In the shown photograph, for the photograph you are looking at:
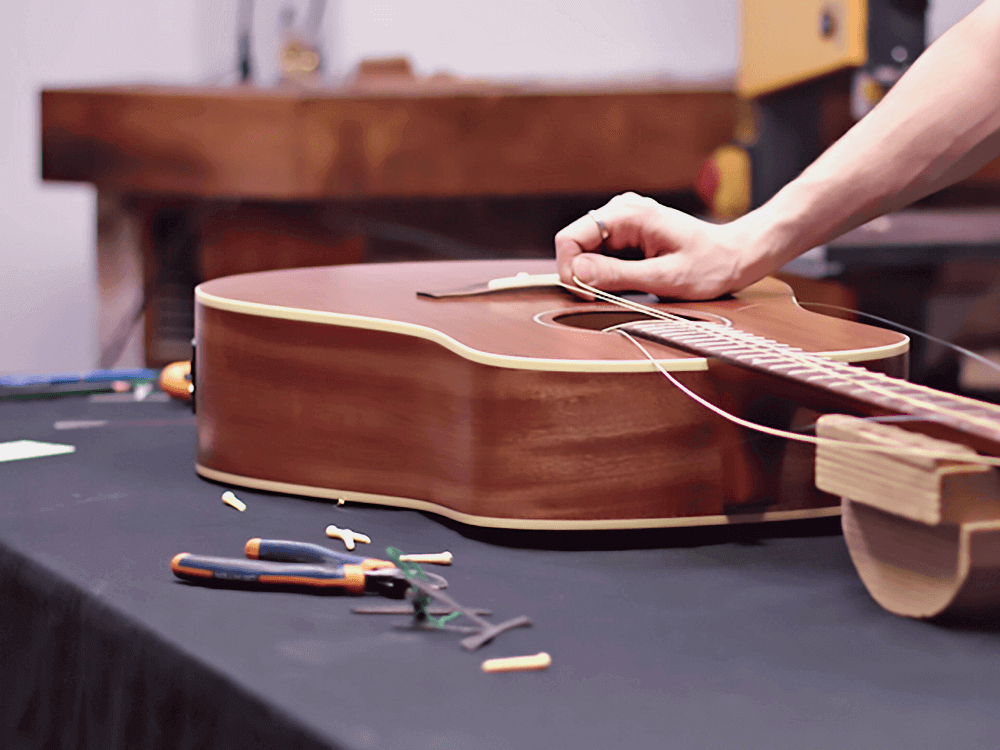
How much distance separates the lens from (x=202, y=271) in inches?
80.8

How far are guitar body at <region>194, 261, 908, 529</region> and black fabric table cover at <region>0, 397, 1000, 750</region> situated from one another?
23 mm

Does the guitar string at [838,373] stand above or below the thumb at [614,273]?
below

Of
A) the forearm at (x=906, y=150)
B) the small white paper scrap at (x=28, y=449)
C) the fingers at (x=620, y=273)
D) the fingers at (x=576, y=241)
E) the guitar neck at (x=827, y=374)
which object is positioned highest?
the forearm at (x=906, y=150)

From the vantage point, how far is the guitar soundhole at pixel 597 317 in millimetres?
807

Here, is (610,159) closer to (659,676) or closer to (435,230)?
(435,230)

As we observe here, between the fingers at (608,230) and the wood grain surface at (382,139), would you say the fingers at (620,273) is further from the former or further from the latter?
the wood grain surface at (382,139)

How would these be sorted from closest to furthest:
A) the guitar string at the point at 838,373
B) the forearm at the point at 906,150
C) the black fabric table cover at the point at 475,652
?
the black fabric table cover at the point at 475,652 < the guitar string at the point at 838,373 < the forearm at the point at 906,150

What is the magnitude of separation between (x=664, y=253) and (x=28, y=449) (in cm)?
52

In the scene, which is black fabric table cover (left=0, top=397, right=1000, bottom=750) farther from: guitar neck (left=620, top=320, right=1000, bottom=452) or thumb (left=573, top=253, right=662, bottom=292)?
thumb (left=573, top=253, right=662, bottom=292)

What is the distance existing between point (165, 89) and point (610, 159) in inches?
30.7

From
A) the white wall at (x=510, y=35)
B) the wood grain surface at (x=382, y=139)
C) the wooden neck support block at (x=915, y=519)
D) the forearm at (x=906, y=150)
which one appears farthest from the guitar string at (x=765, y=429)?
the white wall at (x=510, y=35)

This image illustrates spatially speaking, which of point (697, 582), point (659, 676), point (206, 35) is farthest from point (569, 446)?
point (206, 35)

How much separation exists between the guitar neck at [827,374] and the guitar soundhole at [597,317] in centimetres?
6

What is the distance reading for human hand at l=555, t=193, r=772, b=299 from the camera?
848 mm
